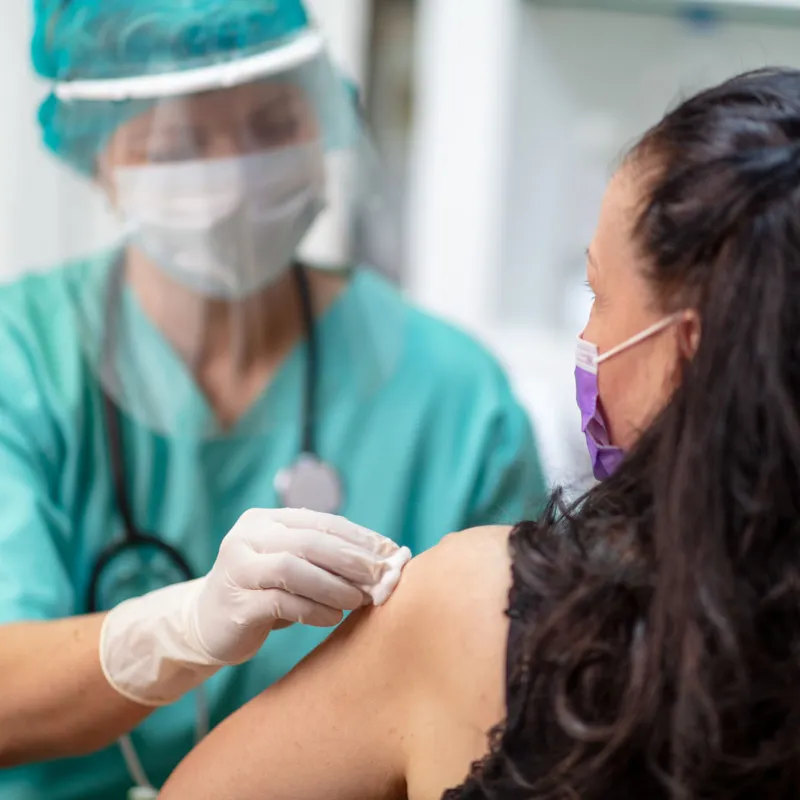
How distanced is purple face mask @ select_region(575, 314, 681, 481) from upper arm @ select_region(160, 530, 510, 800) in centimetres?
10

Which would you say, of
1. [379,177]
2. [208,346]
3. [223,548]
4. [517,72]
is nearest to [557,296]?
[517,72]

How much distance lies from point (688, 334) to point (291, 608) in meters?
0.38

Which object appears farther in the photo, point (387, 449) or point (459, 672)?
point (387, 449)

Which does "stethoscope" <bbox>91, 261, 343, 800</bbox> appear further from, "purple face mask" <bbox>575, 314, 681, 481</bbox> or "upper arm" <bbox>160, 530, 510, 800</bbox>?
"purple face mask" <bbox>575, 314, 681, 481</bbox>

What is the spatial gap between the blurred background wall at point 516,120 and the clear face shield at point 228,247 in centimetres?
60

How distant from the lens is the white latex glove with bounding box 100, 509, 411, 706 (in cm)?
76

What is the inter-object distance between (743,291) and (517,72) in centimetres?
168

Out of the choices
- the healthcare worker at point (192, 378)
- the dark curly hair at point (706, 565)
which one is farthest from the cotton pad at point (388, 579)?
the healthcare worker at point (192, 378)

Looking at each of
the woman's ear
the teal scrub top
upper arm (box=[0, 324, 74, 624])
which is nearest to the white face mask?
the teal scrub top

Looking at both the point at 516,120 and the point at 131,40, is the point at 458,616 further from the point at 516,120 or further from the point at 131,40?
the point at 516,120

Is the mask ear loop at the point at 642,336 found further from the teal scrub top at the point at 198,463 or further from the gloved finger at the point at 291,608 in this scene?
the teal scrub top at the point at 198,463

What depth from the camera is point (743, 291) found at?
0.58 m

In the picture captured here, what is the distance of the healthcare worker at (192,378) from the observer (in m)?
1.10

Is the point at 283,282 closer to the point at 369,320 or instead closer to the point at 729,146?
the point at 369,320
